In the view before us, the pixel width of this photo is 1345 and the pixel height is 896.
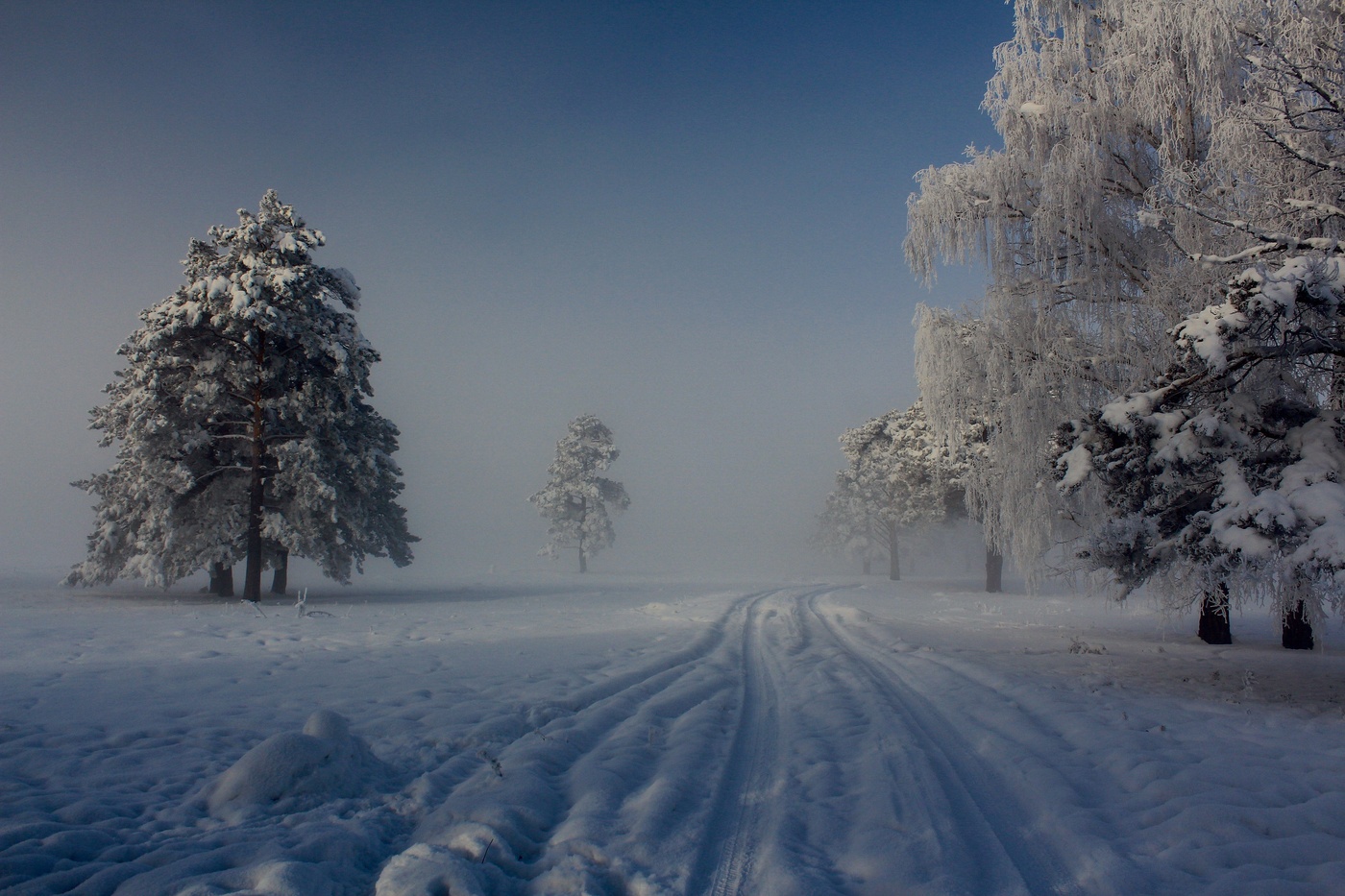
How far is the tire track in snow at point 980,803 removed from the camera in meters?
3.56

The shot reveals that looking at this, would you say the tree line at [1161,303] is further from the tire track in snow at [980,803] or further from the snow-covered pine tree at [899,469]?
the snow-covered pine tree at [899,469]

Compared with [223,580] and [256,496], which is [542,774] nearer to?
[256,496]

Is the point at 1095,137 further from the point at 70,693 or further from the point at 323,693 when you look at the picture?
the point at 70,693

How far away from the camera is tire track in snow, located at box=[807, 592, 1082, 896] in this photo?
3.56m

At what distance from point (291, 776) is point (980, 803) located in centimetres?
482

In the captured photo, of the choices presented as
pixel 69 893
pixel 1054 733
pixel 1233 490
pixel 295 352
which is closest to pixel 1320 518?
pixel 1233 490

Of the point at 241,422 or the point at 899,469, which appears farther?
the point at 899,469

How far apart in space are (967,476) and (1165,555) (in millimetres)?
7719

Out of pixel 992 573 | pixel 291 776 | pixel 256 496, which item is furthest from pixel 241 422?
pixel 992 573

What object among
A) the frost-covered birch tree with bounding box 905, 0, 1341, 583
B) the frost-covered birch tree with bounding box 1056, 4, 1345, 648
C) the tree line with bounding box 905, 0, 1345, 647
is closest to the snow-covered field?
the frost-covered birch tree with bounding box 1056, 4, 1345, 648

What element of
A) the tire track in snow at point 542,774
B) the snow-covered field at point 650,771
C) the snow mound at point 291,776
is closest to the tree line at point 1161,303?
the snow-covered field at point 650,771

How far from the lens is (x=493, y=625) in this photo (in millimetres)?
14031

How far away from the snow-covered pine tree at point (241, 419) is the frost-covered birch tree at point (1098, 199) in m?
15.9

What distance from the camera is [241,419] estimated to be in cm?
1859
